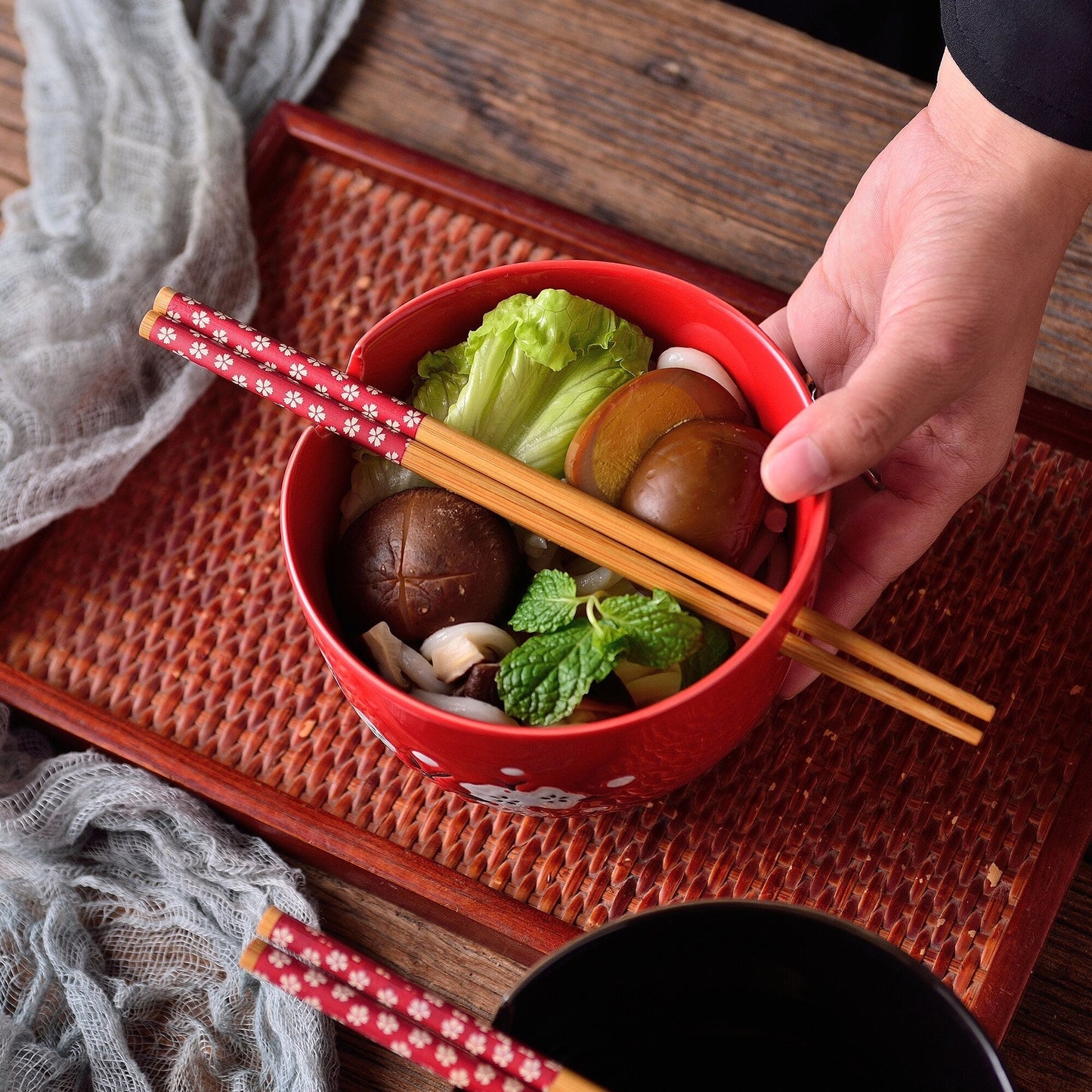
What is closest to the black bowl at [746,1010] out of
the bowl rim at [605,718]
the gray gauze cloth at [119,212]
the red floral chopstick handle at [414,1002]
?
the red floral chopstick handle at [414,1002]

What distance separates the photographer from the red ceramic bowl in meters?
0.84

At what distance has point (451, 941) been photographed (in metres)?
1.15

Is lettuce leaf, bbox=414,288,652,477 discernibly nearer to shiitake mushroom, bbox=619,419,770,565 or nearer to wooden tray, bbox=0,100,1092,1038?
shiitake mushroom, bbox=619,419,770,565

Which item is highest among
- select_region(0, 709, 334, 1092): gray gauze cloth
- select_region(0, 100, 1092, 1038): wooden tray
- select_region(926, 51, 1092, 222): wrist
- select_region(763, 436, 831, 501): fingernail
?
select_region(926, 51, 1092, 222): wrist

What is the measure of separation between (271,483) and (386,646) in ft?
1.54

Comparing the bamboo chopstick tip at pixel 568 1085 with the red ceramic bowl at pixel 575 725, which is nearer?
the bamboo chopstick tip at pixel 568 1085

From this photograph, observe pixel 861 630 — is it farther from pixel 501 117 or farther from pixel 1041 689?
pixel 501 117

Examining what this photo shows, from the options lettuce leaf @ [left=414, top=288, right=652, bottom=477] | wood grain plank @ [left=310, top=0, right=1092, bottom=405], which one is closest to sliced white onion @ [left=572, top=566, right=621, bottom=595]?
lettuce leaf @ [left=414, top=288, right=652, bottom=477]

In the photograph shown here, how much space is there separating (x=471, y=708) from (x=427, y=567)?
13cm

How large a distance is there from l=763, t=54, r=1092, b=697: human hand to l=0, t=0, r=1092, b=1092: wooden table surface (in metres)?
0.24

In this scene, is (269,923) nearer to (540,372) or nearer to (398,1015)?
(398,1015)

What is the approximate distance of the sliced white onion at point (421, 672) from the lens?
3.05 ft

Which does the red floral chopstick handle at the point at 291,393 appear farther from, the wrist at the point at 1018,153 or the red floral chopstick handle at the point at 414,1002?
the wrist at the point at 1018,153

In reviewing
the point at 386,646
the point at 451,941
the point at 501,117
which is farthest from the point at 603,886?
the point at 501,117
